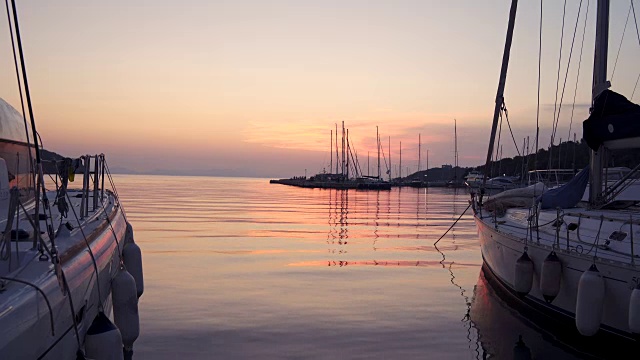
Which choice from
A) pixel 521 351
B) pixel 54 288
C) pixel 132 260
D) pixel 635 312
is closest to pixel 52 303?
pixel 54 288

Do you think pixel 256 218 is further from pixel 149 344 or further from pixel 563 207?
pixel 149 344

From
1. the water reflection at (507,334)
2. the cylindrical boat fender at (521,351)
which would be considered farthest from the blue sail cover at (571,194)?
the cylindrical boat fender at (521,351)

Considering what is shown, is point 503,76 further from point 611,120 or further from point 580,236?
point 580,236

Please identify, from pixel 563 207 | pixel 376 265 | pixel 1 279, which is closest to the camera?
pixel 1 279

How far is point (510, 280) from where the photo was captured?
12602 millimetres

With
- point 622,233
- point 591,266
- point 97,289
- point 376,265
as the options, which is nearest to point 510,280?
point 622,233

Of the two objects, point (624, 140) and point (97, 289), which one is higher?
point (624, 140)

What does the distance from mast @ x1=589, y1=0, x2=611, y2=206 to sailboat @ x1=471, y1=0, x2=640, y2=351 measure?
0.02 metres

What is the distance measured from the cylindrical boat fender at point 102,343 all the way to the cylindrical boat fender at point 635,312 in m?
6.00

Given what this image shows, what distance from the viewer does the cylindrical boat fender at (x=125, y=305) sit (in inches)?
263

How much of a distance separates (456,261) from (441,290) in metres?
4.85

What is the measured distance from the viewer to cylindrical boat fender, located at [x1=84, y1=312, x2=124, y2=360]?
518cm

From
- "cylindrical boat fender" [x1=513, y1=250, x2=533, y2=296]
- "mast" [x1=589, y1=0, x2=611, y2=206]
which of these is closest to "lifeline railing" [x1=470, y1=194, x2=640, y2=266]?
"cylindrical boat fender" [x1=513, y1=250, x2=533, y2=296]

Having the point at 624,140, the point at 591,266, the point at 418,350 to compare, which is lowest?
the point at 418,350
